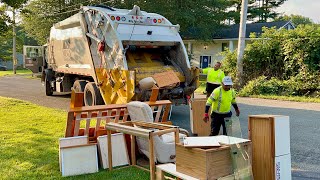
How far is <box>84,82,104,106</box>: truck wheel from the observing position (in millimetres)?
10398

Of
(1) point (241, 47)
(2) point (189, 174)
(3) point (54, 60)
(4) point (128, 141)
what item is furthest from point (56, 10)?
(2) point (189, 174)

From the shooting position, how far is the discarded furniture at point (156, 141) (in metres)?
5.43

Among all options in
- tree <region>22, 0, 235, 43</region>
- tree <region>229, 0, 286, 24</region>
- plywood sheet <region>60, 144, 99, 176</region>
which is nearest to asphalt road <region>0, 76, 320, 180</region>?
plywood sheet <region>60, 144, 99, 176</region>

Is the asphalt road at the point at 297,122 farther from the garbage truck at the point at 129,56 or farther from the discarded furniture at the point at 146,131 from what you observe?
the discarded furniture at the point at 146,131

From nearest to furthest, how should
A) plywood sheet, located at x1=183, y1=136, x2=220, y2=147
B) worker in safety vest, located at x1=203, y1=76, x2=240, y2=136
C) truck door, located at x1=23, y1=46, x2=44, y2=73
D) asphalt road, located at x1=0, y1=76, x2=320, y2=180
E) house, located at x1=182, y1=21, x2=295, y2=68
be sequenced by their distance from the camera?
plywood sheet, located at x1=183, y1=136, x2=220, y2=147 → asphalt road, located at x1=0, y1=76, x2=320, y2=180 → worker in safety vest, located at x1=203, y1=76, x2=240, y2=136 → truck door, located at x1=23, y1=46, x2=44, y2=73 → house, located at x1=182, y1=21, x2=295, y2=68

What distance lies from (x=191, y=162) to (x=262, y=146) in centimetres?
80

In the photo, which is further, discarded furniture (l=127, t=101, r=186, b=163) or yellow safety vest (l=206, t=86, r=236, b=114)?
yellow safety vest (l=206, t=86, r=236, b=114)

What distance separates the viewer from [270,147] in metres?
3.96

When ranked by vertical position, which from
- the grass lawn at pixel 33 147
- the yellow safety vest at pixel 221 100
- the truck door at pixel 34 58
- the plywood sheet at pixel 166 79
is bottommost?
the grass lawn at pixel 33 147

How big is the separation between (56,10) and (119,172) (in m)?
25.3

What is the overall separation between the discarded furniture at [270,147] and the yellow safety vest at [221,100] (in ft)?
7.47

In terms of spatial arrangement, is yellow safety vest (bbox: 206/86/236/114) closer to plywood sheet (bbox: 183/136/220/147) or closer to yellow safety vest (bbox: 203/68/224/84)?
plywood sheet (bbox: 183/136/220/147)

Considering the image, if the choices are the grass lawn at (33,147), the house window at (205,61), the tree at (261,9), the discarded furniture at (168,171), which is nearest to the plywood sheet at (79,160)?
the grass lawn at (33,147)

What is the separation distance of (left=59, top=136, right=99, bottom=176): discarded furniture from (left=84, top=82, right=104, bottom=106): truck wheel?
4.77 m
